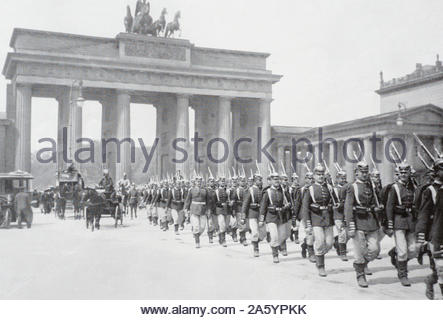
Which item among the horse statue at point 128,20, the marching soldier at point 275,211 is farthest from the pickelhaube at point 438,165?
the horse statue at point 128,20

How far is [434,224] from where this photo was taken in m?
8.86

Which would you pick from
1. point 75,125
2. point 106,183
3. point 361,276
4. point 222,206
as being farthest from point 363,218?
point 75,125

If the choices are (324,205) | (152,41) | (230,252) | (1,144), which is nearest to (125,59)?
(152,41)

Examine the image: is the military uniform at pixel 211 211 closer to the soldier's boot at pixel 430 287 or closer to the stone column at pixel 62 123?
the soldier's boot at pixel 430 287

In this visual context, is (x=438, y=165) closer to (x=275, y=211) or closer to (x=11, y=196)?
(x=275, y=211)

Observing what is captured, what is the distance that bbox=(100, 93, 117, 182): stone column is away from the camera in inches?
2239

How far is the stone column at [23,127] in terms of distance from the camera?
4925 centimetres

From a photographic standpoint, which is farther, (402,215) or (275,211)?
(275,211)

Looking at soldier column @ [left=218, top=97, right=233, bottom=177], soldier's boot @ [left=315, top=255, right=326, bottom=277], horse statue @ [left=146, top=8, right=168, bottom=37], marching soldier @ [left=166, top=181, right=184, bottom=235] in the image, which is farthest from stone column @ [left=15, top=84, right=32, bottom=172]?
soldier's boot @ [left=315, top=255, right=326, bottom=277]

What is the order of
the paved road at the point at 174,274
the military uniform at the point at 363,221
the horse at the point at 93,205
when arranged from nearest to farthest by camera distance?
the paved road at the point at 174,274 → the military uniform at the point at 363,221 → the horse at the point at 93,205

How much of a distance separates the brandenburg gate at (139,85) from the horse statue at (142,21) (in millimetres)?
1251

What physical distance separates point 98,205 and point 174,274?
1283 centimetres

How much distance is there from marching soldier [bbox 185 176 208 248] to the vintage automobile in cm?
967

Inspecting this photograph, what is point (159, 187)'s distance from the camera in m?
25.0
